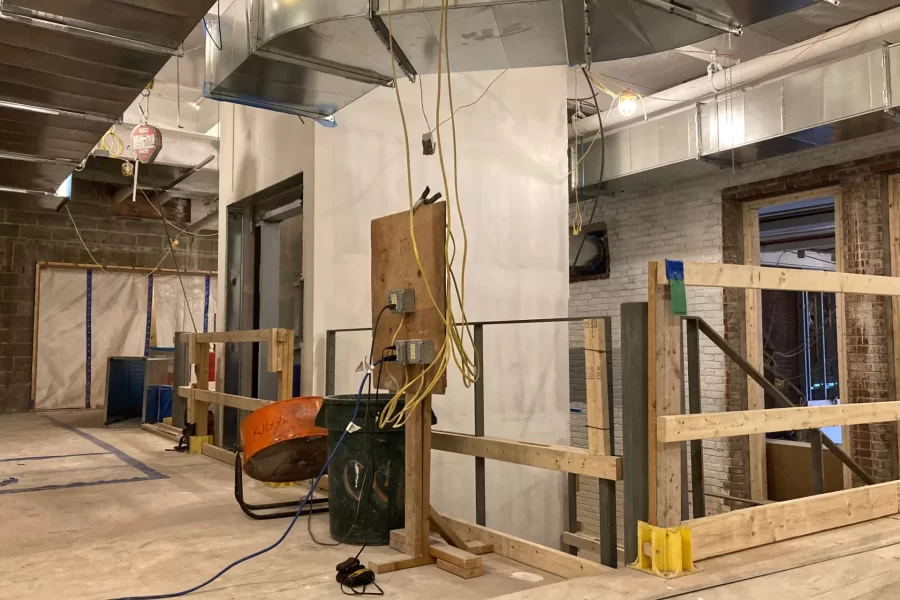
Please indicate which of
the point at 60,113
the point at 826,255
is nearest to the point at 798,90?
the point at 60,113

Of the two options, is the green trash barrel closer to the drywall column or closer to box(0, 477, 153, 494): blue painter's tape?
the drywall column

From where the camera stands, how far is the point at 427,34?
10.9ft

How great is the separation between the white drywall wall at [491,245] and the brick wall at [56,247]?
19.5 feet

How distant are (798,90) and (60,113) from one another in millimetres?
5393

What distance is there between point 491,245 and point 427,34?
2368 mm

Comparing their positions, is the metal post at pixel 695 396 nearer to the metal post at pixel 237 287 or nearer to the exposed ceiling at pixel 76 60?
the exposed ceiling at pixel 76 60

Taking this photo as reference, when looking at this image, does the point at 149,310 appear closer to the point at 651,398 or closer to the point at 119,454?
the point at 119,454

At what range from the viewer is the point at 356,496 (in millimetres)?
3035

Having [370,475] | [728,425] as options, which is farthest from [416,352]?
[728,425]

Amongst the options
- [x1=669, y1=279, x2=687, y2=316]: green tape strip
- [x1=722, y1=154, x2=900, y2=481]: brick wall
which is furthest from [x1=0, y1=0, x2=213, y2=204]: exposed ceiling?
[x1=722, y1=154, x2=900, y2=481]: brick wall

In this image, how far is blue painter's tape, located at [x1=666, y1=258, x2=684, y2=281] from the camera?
2635 mm

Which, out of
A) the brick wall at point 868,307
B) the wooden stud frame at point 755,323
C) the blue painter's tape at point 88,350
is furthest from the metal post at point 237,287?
the brick wall at point 868,307

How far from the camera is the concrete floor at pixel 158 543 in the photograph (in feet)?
8.26

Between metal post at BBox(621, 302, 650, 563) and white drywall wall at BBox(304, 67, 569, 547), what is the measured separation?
94.8 inches
